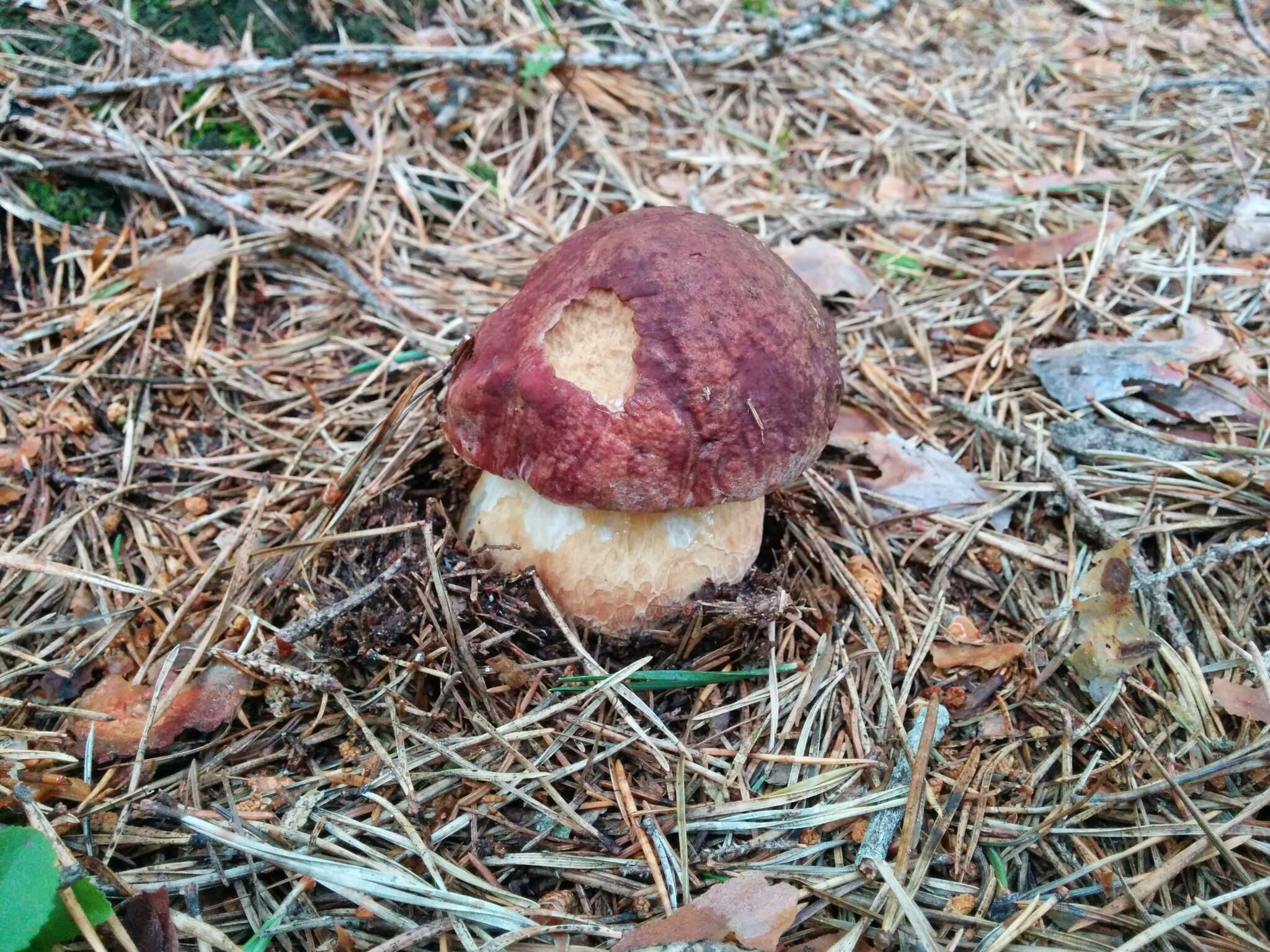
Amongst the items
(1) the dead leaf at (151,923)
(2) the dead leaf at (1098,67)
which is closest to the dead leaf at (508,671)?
(1) the dead leaf at (151,923)

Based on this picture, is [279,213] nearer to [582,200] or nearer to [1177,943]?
[582,200]

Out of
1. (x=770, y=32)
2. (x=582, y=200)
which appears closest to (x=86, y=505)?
(x=582, y=200)

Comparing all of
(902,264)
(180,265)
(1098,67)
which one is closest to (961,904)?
(902,264)

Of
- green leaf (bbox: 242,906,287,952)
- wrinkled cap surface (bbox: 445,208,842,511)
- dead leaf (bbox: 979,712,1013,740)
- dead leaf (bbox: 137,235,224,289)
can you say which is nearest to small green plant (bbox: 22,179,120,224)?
dead leaf (bbox: 137,235,224,289)

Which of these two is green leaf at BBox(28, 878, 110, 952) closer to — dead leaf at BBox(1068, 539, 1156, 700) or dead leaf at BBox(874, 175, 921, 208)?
dead leaf at BBox(1068, 539, 1156, 700)

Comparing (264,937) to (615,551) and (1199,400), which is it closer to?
(615,551)
